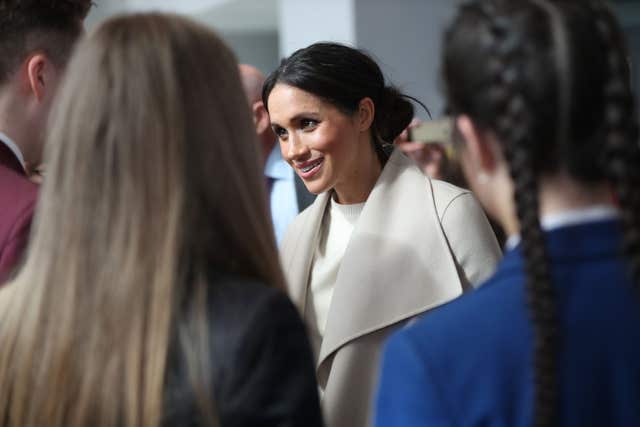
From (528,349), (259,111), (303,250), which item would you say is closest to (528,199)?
(528,349)

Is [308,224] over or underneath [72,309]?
underneath

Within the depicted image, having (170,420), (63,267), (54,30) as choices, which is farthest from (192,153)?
(54,30)

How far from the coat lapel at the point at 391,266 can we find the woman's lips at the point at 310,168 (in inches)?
6.5

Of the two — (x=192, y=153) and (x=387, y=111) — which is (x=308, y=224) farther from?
(x=192, y=153)

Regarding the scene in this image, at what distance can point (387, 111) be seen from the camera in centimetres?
240

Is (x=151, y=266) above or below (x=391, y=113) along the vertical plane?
above

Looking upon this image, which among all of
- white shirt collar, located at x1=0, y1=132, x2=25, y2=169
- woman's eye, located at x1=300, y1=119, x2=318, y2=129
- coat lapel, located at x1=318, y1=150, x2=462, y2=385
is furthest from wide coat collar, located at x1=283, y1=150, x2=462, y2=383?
white shirt collar, located at x1=0, y1=132, x2=25, y2=169

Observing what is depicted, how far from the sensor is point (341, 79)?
2297 millimetres

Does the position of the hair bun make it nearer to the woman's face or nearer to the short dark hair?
the woman's face

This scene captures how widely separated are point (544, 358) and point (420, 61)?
14.2 feet

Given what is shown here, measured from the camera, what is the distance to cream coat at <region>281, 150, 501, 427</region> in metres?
2.10

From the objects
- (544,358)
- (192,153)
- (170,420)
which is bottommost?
(170,420)

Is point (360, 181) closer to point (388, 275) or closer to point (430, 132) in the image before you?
point (388, 275)

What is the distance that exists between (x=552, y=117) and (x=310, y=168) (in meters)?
1.44
